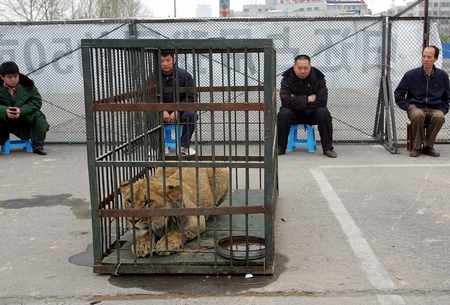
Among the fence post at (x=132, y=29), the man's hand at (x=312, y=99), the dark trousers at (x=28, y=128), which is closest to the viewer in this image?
the man's hand at (x=312, y=99)

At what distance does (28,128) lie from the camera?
8.88 metres

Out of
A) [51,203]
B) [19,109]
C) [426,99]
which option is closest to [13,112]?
[19,109]

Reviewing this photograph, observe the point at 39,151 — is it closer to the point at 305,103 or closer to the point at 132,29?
the point at 132,29

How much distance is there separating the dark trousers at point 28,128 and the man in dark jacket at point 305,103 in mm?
3717

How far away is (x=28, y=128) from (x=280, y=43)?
435cm

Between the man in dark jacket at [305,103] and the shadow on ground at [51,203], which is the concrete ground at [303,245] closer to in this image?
the shadow on ground at [51,203]

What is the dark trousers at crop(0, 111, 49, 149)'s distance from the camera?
872 centimetres

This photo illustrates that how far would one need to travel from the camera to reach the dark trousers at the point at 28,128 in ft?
28.6

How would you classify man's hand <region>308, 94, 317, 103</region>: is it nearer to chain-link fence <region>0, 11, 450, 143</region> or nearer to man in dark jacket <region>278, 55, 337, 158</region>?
man in dark jacket <region>278, 55, 337, 158</region>

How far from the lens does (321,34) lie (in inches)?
374

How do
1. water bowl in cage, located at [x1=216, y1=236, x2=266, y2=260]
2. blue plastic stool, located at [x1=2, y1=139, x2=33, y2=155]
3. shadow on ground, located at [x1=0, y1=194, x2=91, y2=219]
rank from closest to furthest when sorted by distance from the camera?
water bowl in cage, located at [x1=216, y1=236, x2=266, y2=260] → shadow on ground, located at [x1=0, y1=194, x2=91, y2=219] → blue plastic stool, located at [x1=2, y1=139, x2=33, y2=155]

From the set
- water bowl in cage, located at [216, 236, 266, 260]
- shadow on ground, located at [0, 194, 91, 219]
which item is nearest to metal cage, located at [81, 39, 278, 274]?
water bowl in cage, located at [216, 236, 266, 260]

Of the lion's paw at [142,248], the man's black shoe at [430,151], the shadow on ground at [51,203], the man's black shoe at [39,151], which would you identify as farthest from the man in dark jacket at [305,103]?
the lion's paw at [142,248]

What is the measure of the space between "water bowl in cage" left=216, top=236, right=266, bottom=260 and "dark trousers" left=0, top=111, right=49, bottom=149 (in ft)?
17.7
